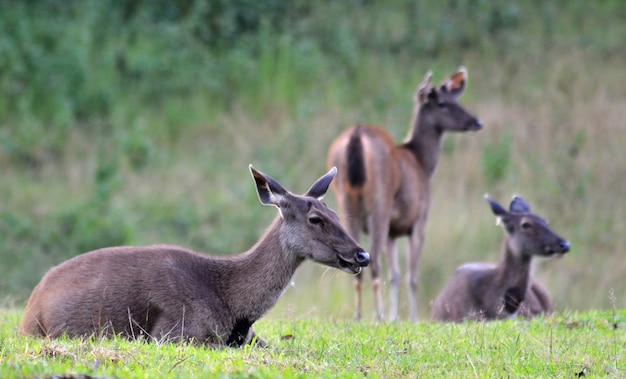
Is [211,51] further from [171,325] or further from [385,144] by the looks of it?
[171,325]

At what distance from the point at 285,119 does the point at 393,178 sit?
8724 millimetres

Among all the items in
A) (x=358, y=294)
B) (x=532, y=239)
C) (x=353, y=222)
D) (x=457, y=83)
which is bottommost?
(x=358, y=294)

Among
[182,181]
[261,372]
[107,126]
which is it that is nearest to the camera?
[261,372]

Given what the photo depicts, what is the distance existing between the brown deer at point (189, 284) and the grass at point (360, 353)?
0.38m

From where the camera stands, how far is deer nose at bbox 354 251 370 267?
917 cm

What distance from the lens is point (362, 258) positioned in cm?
920

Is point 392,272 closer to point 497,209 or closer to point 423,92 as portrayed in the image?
point 497,209

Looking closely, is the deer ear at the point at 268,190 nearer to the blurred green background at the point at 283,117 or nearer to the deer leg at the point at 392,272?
the deer leg at the point at 392,272

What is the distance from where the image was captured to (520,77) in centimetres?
2447

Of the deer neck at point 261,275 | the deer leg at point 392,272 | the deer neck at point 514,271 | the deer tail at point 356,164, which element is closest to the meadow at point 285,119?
the deer leg at point 392,272

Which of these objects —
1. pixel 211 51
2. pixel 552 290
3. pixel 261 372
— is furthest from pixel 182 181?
pixel 261 372

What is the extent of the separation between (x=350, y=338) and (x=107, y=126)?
1371 centimetres

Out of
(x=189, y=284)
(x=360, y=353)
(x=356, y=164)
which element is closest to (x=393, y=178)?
(x=356, y=164)

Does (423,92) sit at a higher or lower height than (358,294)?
higher
